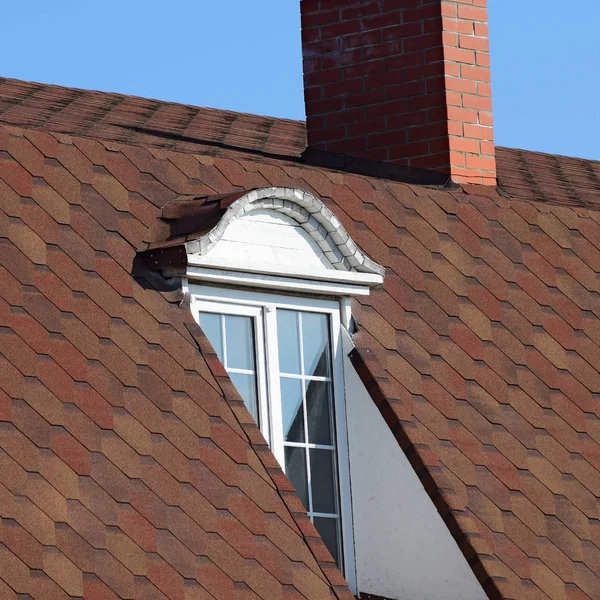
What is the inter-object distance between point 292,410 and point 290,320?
1.67 feet

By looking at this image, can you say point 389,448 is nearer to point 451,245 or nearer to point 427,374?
point 427,374

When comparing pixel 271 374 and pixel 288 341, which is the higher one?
pixel 288 341

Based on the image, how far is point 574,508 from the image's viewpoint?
10227 mm

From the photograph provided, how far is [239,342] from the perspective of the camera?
9.88 metres

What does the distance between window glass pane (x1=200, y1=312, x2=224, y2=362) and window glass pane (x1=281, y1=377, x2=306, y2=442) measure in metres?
0.42

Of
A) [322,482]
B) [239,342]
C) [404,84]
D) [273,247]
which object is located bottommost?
[322,482]

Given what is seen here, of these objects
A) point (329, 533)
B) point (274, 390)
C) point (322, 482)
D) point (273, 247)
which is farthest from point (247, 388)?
point (329, 533)

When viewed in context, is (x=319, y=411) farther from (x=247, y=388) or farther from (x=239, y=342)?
(x=239, y=342)

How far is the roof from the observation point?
27.7ft

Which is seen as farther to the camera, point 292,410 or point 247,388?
point 292,410

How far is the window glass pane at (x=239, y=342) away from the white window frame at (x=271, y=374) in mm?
40

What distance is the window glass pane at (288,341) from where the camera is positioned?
9.99 meters

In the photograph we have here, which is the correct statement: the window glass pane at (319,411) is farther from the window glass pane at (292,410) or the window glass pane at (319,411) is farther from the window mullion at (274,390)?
the window mullion at (274,390)

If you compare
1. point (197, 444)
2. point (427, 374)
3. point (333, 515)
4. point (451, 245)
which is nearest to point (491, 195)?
point (451, 245)
